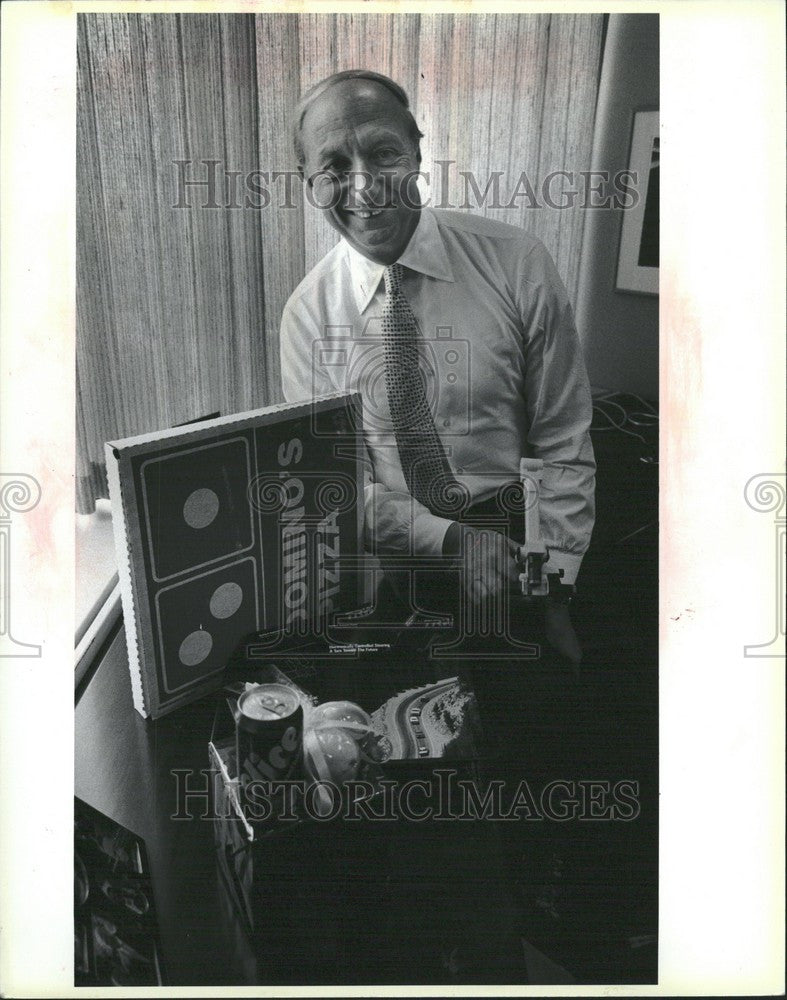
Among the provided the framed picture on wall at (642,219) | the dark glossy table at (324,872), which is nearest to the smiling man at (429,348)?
the framed picture on wall at (642,219)

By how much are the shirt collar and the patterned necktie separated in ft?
0.06

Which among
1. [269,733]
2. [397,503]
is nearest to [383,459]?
[397,503]

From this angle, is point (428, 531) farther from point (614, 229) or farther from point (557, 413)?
point (614, 229)

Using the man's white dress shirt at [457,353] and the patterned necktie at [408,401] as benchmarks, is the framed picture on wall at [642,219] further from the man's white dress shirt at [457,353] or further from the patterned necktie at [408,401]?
the patterned necktie at [408,401]

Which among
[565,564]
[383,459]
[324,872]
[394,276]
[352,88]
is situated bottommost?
[324,872]

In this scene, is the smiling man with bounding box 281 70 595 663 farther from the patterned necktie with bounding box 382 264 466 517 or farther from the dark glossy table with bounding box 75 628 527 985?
the dark glossy table with bounding box 75 628 527 985

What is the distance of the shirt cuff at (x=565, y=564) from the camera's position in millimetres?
1352

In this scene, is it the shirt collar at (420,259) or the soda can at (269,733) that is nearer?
the soda can at (269,733)

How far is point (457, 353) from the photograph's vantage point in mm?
1316

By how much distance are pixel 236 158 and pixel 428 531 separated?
56cm

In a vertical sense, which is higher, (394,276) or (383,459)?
(394,276)

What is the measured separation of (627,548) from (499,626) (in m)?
0.21

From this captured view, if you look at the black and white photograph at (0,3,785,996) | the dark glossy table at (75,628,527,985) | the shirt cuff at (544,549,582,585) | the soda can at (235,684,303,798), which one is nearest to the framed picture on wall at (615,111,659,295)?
the black and white photograph at (0,3,785,996)

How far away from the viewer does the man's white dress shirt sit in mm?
1312
